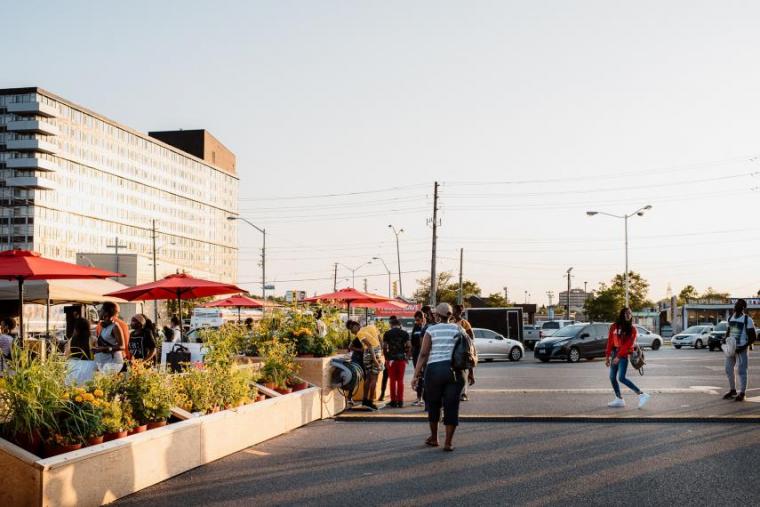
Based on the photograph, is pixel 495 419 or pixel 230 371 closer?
pixel 230 371

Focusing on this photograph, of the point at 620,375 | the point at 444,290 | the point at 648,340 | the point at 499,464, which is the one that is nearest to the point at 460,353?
the point at 499,464

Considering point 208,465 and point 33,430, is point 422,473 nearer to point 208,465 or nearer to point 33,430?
point 208,465

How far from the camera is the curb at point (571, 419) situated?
1338 cm

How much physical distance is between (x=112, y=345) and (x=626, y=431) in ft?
23.9

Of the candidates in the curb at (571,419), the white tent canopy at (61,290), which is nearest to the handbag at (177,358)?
the curb at (571,419)

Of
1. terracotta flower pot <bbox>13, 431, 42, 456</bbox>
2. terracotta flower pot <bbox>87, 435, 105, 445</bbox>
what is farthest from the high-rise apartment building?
terracotta flower pot <bbox>13, 431, 42, 456</bbox>

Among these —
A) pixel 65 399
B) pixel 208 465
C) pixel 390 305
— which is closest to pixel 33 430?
pixel 65 399

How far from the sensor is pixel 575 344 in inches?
1379

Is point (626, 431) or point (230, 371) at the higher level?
point (230, 371)

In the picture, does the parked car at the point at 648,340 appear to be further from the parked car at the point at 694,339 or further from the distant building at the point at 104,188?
the distant building at the point at 104,188

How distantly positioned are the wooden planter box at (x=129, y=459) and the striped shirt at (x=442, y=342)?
8.09 ft

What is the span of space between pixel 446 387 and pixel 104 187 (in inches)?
4775

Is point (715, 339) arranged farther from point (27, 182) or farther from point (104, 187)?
point (104, 187)

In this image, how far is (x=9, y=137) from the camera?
110562 mm
